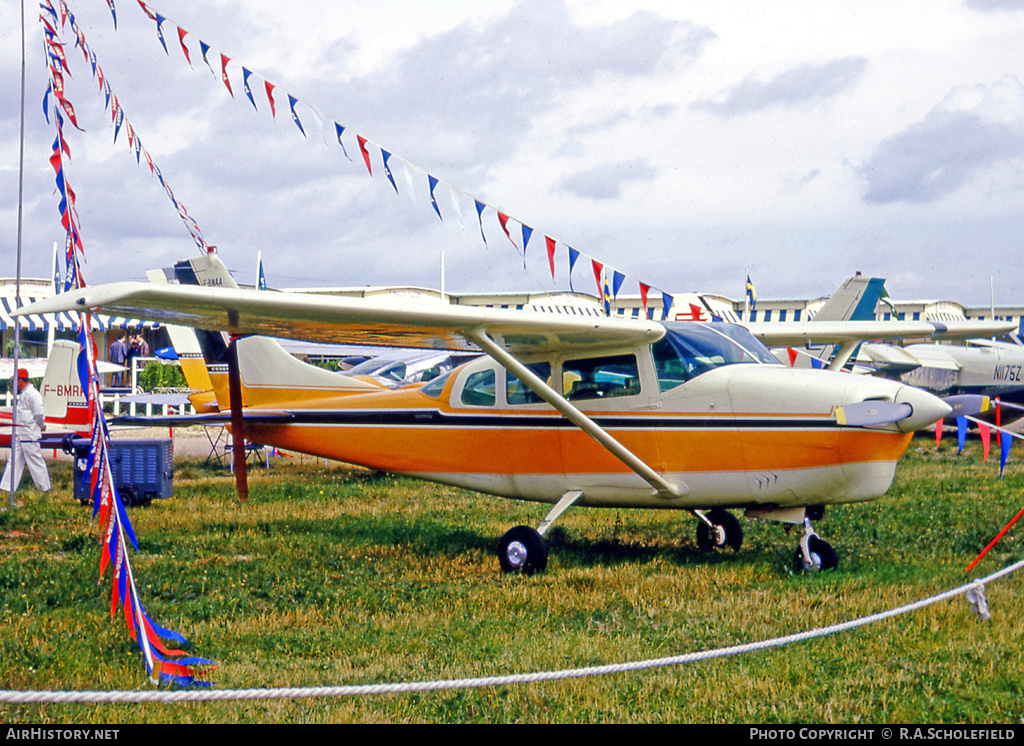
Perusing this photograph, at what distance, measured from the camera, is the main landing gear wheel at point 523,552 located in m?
7.46

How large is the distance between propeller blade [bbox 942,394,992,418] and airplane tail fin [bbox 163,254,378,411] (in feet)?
18.9

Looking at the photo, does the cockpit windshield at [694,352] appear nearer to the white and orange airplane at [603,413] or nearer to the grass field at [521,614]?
the white and orange airplane at [603,413]

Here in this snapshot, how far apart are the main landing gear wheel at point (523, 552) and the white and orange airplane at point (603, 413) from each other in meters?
0.01

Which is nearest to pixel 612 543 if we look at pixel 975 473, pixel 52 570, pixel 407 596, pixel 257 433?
pixel 407 596

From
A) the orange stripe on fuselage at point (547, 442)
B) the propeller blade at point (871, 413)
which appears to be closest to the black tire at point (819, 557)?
the orange stripe on fuselage at point (547, 442)

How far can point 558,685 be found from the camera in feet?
14.6

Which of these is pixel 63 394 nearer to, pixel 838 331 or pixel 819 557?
pixel 838 331

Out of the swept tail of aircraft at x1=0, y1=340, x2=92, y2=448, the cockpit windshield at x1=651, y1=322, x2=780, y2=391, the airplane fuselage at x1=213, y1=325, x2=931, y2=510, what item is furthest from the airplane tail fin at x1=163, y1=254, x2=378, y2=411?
the swept tail of aircraft at x1=0, y1=340, x2=92, y2=448

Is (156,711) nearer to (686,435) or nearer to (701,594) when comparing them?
(701,594)

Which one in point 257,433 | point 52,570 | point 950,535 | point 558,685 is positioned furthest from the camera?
point 257,433

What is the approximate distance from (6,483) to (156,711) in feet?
28.7

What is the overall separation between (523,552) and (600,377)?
167 centimetres

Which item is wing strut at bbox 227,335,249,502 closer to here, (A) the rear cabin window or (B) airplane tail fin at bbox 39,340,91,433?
(A) the rear cabin window

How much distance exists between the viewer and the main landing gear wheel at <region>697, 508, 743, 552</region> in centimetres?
847
